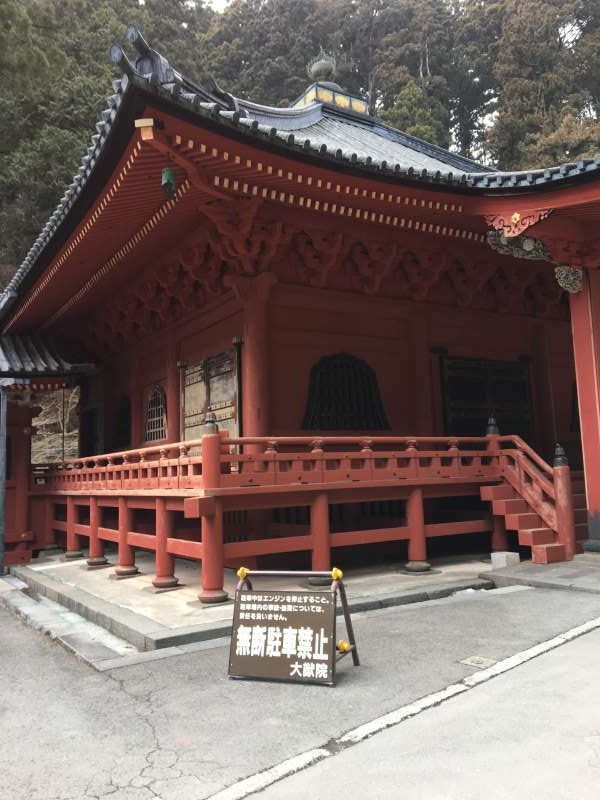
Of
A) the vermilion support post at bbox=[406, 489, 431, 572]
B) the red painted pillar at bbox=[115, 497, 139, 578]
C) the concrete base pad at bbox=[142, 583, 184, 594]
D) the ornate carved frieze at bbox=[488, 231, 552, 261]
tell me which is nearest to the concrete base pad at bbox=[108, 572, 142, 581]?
the red painted pillar at bbox=[115, 497, 139, 578]

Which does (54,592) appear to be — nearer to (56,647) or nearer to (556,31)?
(56,647)

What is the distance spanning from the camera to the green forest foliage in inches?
1060

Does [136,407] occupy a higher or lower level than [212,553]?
higher

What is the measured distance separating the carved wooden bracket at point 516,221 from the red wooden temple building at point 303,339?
4 centimetres

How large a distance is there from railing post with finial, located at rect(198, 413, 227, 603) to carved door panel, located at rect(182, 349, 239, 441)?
2155 millimetres

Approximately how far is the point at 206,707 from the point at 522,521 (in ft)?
19.2

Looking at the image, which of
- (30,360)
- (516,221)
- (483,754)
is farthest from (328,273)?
(483,754)

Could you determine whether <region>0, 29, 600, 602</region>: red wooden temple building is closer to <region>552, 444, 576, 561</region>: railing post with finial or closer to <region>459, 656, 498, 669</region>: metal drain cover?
<region>552, 444, 576, 561</region>: railing post with finial

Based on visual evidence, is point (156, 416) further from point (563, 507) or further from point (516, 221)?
point (563, 507)

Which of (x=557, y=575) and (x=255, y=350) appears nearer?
(x=557, y=575)

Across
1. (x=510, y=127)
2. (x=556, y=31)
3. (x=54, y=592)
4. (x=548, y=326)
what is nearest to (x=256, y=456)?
(x=54, y=592)

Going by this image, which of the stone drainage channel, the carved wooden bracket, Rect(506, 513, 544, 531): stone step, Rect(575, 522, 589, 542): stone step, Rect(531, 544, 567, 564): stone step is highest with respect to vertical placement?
the carved wooden bracket

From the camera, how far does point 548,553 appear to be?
817cm

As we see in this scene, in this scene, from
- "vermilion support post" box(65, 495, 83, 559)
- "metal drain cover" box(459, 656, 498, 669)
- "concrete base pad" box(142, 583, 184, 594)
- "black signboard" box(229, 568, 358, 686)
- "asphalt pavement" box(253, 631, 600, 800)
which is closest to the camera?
"asphalt pavement" box(253, 631, 600, 800)
